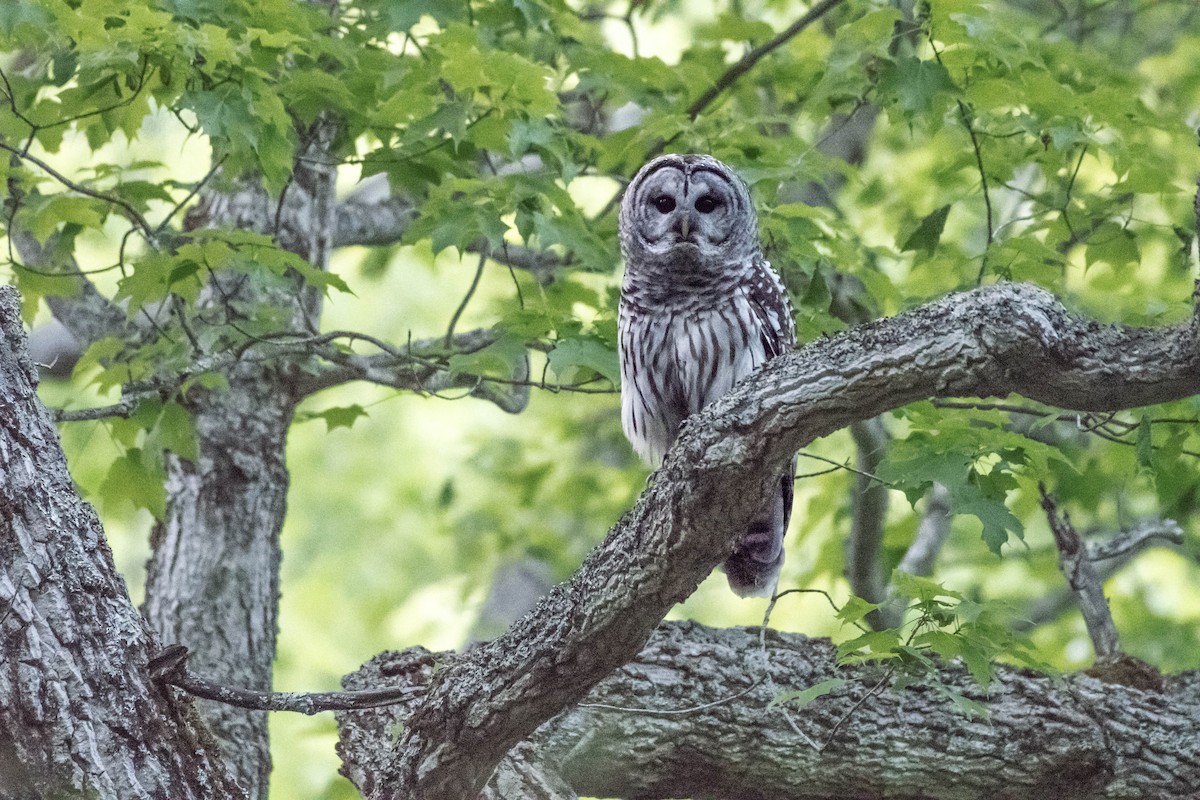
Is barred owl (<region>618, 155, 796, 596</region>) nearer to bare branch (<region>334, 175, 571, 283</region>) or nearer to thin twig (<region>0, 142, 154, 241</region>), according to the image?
bare branch (<region>334, 175, 571, 283</region>)

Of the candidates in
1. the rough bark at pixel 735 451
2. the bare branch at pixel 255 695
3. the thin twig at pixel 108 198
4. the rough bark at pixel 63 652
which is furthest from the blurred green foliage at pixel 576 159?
the bare branch at pixel 255 695

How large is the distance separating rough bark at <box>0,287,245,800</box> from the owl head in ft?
6.66

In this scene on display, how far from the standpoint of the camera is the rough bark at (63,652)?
2.77 metres

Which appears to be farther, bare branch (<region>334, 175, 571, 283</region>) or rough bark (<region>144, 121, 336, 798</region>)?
bare branch (<region>334, 175, 571, 283</region>)

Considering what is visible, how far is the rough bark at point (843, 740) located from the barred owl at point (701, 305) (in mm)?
508

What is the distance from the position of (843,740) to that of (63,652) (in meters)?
2.21

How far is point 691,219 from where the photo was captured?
424 centimetres

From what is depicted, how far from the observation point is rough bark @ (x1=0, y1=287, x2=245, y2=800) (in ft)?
9.08

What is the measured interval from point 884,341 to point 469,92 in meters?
1.85

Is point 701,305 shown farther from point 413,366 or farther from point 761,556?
point 413,366

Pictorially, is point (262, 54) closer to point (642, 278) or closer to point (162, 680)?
point (642, 278)

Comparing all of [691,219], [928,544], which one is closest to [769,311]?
[691,219]

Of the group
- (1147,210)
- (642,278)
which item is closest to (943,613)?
(642,278)

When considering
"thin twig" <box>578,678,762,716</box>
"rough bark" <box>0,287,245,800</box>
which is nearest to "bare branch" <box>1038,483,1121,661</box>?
"thin twig" <box>578,678,762,716</box>
